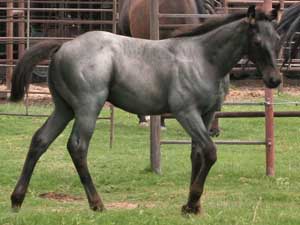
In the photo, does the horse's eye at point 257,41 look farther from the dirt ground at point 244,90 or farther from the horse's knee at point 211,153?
the dirt ground at point 244,90

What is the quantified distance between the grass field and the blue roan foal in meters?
0.53

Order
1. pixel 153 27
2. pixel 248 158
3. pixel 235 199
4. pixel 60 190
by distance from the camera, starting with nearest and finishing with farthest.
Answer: pixel 235 199 < pixel 60 190 < pixel 153 27 < pixel 248 158

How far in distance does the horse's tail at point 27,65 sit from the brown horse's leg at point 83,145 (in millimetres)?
575

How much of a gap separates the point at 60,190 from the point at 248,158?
3.40 metres

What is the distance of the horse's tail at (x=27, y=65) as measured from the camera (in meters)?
7.69

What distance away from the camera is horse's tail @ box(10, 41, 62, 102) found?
769cm

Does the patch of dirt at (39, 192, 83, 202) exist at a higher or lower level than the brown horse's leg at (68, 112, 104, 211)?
lower

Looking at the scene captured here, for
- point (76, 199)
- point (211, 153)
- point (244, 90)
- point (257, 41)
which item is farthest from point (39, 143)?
point (244, 90)

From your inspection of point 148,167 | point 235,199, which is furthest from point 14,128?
point 235,199

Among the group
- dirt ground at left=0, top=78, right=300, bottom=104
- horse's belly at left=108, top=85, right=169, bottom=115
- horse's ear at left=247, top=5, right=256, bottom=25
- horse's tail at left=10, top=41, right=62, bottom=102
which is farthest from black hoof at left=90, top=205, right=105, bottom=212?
dirt ground at left=0, top=78, right=300, bottom=104

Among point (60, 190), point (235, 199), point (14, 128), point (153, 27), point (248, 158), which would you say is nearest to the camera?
point (235, 199)

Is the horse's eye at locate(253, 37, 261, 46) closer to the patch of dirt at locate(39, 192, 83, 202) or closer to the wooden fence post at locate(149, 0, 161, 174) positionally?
the patch of dirt at locate(39, 192, 83, 202)

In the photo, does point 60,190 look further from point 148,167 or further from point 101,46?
point 101,46

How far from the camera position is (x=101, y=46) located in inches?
302
